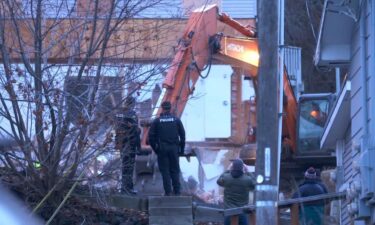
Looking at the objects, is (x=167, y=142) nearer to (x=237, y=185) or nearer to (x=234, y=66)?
(x=237, y=185)

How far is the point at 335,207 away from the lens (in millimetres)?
17000

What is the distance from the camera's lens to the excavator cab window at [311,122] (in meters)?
A: 23.2

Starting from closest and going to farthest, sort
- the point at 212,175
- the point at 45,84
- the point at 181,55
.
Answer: the point at 45,84 < the point at 181,55 < the point at 212,175

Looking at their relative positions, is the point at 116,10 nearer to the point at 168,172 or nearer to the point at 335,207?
Answer: the point at 168,172

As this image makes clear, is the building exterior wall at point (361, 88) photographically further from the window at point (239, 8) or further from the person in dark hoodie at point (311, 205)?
the window at point (239, 8)

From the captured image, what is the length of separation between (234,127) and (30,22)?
1438 cm

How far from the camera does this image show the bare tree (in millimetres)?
15133

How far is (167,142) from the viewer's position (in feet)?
55.6

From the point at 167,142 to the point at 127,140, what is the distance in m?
1.00

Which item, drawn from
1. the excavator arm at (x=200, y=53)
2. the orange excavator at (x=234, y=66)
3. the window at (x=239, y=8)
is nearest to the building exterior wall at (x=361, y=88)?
the orange excavator at (x=234, y=66)

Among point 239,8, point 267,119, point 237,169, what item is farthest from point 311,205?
point 239,8

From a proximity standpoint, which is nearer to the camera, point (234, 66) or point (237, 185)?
point (237, 185)

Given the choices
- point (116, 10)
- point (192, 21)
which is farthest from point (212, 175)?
point (116, 10)

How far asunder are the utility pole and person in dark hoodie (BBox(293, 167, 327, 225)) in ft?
14.0
